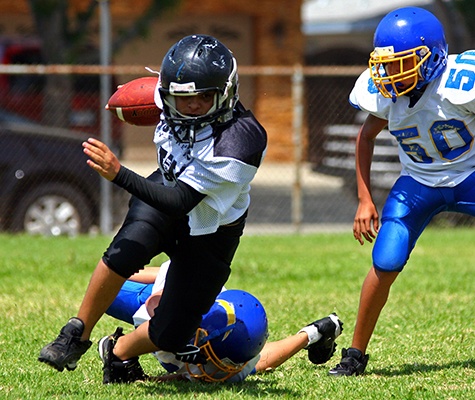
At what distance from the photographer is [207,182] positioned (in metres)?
4.05

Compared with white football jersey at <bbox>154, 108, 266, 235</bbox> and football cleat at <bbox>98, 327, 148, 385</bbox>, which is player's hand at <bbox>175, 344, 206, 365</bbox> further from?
white football jersey at <bbox>154, 108, 266, 235</bbox>

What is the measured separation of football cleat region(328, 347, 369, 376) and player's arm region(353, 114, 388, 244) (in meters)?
0.56

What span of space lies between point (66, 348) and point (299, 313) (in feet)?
8.20

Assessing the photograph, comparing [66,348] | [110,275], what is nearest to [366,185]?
[110,275]

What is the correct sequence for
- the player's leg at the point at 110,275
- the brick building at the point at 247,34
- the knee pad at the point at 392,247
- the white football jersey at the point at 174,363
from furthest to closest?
the brick building at the point at 247,34, the knee pad at the point at 392,247, the white football jersey at the point at 174,363, the player's leg at the point at 110,275

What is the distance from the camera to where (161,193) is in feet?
12.8

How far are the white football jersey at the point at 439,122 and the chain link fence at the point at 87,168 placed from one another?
5875 mm

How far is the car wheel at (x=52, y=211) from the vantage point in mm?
10250

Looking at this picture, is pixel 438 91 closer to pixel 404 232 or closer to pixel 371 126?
pixel 371 126

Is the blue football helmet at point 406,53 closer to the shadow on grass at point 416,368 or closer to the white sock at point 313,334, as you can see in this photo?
the white sock at point 313,334

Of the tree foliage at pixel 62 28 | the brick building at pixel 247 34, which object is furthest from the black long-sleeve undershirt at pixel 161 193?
the brick building at pixel 247 34

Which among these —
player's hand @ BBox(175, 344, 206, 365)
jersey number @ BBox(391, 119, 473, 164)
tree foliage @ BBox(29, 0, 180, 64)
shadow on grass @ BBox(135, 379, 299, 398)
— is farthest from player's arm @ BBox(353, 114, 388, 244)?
tree foliage @ BBox(29, 0, 180, 64)

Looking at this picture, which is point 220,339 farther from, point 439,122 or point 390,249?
point 439,122

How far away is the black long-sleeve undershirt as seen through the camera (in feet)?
12.7
